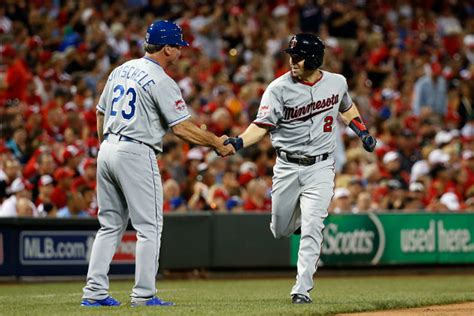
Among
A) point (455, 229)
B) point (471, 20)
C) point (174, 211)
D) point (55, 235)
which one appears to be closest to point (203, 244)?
point (174, 211)

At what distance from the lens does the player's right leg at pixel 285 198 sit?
8.45 m

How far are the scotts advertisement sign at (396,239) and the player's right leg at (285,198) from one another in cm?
529

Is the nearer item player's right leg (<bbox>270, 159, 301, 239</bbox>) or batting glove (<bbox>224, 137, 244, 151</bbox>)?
batting glove (<bbox>224, 137, 244, 151</bbox>)

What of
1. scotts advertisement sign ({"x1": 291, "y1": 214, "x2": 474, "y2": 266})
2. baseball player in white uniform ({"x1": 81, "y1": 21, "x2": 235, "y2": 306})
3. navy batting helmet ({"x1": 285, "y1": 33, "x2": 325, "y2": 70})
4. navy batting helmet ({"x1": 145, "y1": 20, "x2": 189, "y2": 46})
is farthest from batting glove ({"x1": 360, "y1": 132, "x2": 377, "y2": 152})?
scotts advertisement sign ({"x1": 291, "y1": 214, "x2": 474, "y2": 266})

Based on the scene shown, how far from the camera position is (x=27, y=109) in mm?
15516

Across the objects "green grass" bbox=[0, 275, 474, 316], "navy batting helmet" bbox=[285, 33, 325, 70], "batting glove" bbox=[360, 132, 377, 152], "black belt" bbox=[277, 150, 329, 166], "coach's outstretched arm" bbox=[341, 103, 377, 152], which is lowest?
"green grass" bbox=[0, 275, 474, 316]

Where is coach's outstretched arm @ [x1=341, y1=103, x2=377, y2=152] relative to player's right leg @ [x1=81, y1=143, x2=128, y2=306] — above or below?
→ above

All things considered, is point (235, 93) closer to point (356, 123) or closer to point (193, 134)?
point (356, 123)

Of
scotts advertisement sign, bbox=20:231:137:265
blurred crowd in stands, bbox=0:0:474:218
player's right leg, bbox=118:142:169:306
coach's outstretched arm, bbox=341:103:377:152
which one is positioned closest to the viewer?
player's right leg, bbox=118:142:169:306

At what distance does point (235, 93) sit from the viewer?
18.6 m

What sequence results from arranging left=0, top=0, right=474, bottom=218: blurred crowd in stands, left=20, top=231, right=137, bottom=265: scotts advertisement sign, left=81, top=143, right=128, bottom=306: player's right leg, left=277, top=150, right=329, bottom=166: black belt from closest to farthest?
left=81, top=143, right=128, bottom=306: player's right leg < left=277, top=150, right=329, bottom=166: black belt < left=20, top=231, right=137, bottom=265: scotts advertisement sign < left=0, top=0, right=474, bottom=218: blurred crowd in stands

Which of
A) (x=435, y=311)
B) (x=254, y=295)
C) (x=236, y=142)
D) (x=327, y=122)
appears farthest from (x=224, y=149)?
(x=254, y=295)

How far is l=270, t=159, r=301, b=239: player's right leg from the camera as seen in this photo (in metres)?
8.45

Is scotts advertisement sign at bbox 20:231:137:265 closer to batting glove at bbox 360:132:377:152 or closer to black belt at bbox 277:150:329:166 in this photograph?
black belt at bbox 277:150:329:166
